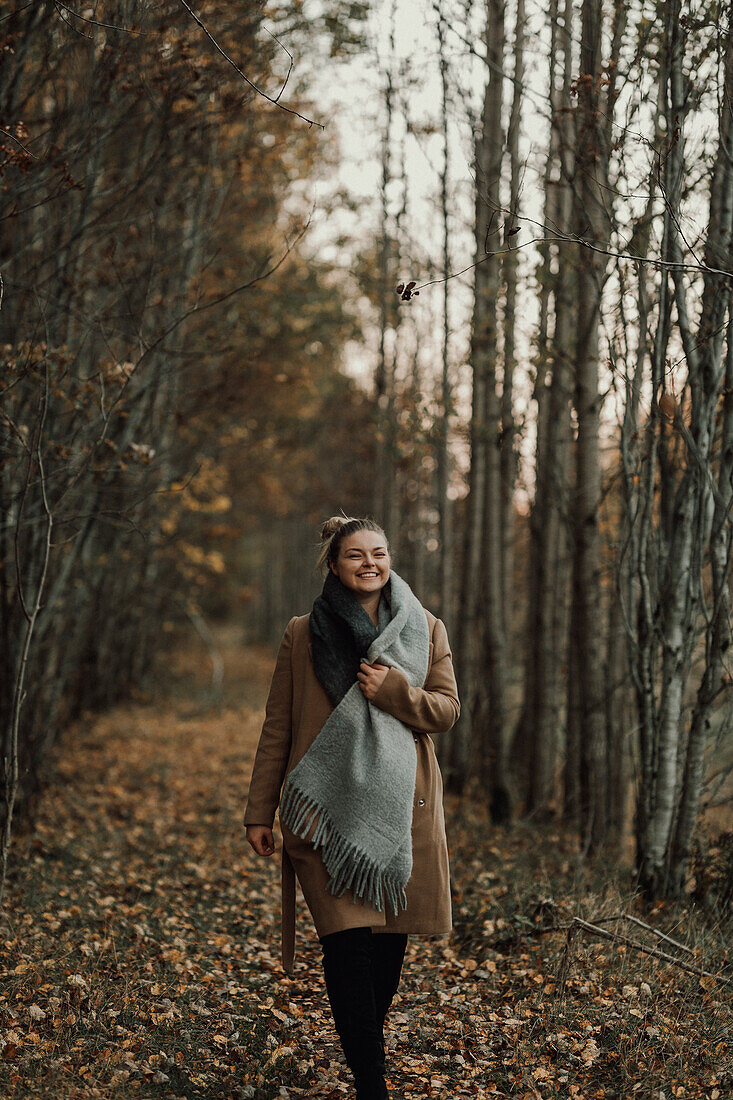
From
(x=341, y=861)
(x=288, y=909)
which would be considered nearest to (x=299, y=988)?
(x=288, y=909)

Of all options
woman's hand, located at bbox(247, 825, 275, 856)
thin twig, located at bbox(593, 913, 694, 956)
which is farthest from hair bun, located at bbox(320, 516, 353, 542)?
thin twig, located at bbox(593, 913, 694, 956)

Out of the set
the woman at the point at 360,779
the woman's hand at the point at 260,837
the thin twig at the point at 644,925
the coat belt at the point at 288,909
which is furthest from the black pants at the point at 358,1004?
the thin twig at the point at 644,925

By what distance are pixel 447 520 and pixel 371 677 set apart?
21.9ft

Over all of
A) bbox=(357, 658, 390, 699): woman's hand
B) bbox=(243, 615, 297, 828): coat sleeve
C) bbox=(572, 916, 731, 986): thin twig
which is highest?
bbox=(357, 658, 390, 699): woman's hand

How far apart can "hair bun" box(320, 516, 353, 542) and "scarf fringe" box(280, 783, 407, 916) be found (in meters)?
1.02

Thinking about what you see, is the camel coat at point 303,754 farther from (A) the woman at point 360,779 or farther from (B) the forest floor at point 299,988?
(B) the forest floor at point 299,988

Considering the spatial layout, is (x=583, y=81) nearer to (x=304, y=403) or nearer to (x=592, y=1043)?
(x=592, y=1043)

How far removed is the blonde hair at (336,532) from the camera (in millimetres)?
3744

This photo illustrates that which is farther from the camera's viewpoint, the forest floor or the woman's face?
the forest floor

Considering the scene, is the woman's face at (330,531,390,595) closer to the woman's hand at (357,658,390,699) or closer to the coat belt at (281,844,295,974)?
the woman's hand at (357,658,390,699)

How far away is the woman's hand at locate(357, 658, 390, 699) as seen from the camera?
11.3 ft

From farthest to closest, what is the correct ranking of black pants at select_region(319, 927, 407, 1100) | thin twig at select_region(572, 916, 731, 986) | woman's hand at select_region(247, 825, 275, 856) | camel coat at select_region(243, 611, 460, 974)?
thin twig at select_region(572, 916, 731, 986) < woman's hand at select_region(247, 825, 275, 856) < camel coat at select_region(243, 611, 460, 974) < black pants at select_region(319, 927, 407, 1100)

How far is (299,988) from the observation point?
16.1 ft

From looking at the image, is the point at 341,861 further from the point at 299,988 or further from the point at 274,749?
the point at 299,988
